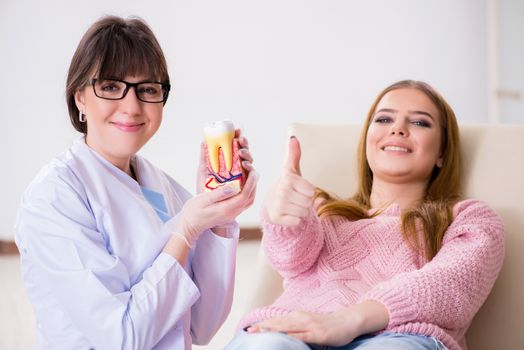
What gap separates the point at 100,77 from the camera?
1.34 metres

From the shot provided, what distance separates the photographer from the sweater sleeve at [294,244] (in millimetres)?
1498

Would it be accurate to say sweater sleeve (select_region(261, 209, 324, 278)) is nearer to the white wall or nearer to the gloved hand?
the gloved hand

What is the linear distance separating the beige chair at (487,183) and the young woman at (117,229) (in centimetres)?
39

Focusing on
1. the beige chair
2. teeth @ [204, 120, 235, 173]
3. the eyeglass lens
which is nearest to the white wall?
the beige chair

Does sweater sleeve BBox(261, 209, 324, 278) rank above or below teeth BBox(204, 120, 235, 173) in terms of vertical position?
below

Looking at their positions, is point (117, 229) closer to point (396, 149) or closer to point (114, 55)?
point (114, 55)

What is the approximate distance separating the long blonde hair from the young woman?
330 millimetres

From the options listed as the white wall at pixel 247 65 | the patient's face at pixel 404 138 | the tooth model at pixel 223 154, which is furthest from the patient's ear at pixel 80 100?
the white wall at pixel 247 65

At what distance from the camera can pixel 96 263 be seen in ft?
4.16

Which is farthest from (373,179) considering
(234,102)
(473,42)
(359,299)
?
(473,42)

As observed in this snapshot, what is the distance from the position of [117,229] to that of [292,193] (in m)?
0.33


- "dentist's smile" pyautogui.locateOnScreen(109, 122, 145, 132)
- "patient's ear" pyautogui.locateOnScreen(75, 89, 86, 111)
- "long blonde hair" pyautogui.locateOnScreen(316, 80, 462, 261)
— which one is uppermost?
"patient's ear" pyautogui.locateOnScreen(75, 89, 86, 111)

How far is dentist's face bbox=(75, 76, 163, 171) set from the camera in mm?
1364

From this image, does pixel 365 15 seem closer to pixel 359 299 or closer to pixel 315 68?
pixel 315 68
